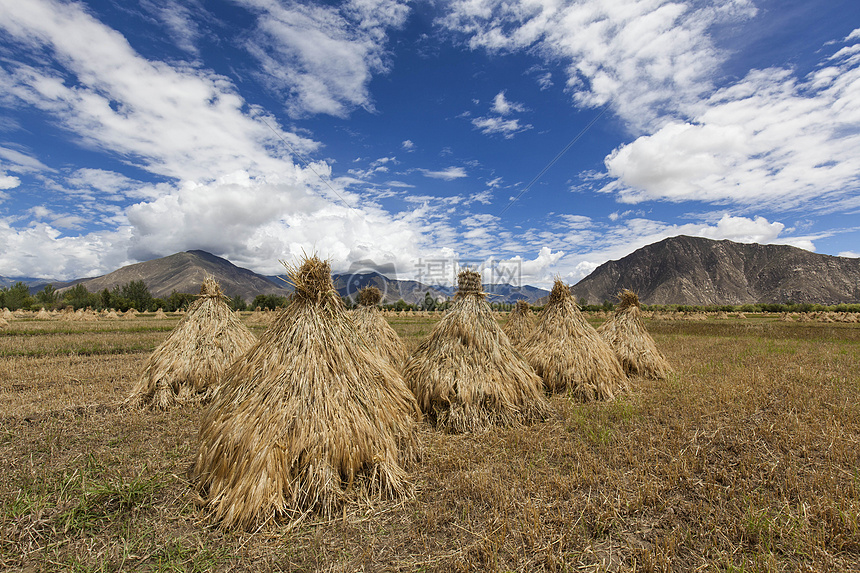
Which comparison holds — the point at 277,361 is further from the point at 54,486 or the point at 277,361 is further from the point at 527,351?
the point at 527,351

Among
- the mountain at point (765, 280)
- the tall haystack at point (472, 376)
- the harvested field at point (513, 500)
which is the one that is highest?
the mountain at point (765, 280)

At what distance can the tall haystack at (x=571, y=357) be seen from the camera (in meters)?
10.8

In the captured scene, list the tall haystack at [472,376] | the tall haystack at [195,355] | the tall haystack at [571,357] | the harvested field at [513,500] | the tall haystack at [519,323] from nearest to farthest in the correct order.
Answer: the harvested field at [513,500] < the tall haystack at [472,376] < the tall haystack at [195,355] < the tall haystack at [571,357] < the tall haystack at [519,323]

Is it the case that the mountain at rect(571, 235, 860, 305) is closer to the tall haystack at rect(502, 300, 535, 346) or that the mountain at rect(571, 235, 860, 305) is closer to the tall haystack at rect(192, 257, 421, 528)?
the tall haystack at rect(502, 300, 535, 346)

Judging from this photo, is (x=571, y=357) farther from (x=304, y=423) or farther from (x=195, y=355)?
(x=195, y=355)

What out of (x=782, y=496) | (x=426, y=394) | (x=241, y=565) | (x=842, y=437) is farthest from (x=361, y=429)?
A: (x=842, y=437)

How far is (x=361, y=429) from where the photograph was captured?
5.34 m

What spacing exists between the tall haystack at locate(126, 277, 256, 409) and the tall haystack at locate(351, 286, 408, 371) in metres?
3.64

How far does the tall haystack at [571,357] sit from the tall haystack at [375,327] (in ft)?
14.7

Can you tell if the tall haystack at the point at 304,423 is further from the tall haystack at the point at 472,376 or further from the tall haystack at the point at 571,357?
the tall haystack at the point at 571,357

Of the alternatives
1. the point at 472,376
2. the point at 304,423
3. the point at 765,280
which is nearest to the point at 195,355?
the point at 304,423

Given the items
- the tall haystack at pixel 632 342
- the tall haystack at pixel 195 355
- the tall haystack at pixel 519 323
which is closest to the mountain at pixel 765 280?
the tall haystack at pixel 519 323

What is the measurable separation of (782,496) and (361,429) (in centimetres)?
584

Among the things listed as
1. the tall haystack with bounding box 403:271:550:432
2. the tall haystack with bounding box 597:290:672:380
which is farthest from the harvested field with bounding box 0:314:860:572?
the tall haystack with bounding box 597:290:672:380
